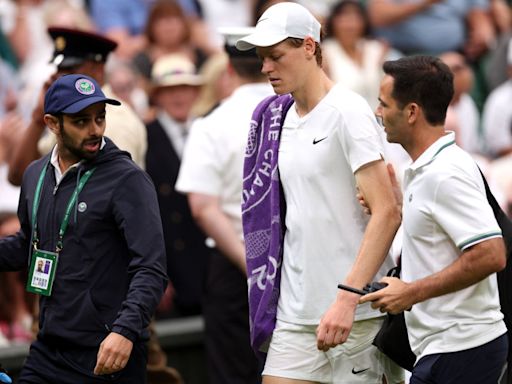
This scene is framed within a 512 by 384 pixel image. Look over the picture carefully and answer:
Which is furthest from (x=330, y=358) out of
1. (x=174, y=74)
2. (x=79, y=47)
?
(x=174, y=74)

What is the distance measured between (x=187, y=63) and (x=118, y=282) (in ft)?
17.9

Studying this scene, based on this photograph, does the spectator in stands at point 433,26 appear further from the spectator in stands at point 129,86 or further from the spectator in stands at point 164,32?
the spectator in stands at point 129,86

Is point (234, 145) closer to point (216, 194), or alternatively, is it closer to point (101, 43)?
point (216, 194)

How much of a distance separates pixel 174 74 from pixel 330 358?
17.2ft

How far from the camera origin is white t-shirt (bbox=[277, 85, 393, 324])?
6.05 meters

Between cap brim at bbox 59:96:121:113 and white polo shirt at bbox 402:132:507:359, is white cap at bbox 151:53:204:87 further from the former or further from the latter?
white polo shirt at bbox 402:132:507:359

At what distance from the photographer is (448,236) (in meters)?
5.52

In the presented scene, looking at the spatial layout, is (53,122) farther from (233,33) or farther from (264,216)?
(233,33)

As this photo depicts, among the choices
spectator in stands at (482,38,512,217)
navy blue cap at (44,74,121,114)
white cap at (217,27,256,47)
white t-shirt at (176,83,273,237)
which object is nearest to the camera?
navy blue cap at (44,74,121,114)

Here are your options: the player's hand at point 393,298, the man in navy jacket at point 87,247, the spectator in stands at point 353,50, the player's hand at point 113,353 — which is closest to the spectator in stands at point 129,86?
the spectator in stands at point 353,50

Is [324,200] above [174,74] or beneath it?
beneath

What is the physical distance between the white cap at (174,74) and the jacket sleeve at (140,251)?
4954 millimetres

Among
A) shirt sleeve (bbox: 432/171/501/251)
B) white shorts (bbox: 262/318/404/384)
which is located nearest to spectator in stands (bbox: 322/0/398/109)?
white shorts (bbox: 262/318/404/384)

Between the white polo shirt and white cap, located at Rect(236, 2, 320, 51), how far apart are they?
0.85 m
